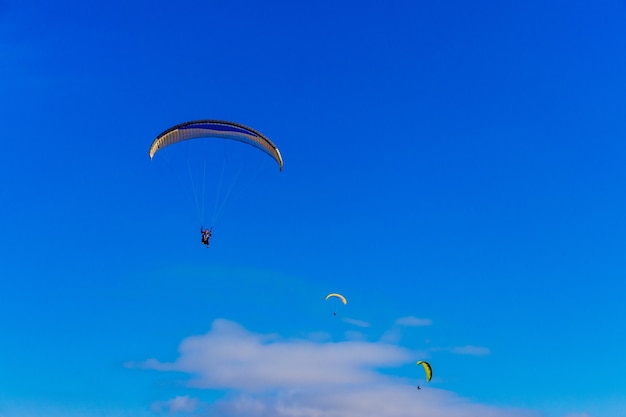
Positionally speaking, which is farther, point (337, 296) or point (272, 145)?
point (337, 296)

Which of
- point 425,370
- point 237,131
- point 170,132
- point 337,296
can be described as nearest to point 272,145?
point 237,131

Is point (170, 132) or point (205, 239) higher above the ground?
point (170, 132)

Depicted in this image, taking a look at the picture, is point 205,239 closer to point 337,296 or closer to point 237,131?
point 237,131

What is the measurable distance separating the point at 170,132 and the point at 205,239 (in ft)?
31.8

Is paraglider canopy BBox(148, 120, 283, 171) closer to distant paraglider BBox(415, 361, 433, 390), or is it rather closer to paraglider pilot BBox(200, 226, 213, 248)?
paraglider pilot BBox(200, 226, 213, 248)

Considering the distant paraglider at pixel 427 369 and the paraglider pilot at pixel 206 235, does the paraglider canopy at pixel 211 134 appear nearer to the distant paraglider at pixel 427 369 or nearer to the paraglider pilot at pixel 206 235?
the paraglider pilot at pixel 206 235

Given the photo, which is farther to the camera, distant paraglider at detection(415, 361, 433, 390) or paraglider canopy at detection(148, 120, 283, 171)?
distant paraglider at detection(415, 361, 433, 390)

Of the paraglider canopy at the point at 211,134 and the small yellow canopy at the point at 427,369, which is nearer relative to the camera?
the paraglider canopy at the point at 211,134

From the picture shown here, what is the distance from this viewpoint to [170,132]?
42.1 meters

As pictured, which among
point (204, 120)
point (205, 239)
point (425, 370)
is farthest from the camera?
point (425, 370)

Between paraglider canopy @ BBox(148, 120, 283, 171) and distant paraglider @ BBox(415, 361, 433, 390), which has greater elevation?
paraglider canopy @ BBox(148, 120, 283, 171)

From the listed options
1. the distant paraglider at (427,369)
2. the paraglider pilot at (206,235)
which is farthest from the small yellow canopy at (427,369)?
the paraglider pilot at (206,235)

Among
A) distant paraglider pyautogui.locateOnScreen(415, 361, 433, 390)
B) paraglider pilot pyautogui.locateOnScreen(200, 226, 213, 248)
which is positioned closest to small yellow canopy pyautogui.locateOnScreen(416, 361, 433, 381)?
distant paraglider pyautogui.locateOnScreen(415, 361, 433, 390)

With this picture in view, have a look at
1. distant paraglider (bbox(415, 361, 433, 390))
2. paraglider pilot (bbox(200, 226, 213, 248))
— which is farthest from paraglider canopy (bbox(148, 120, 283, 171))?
distant paraglider (bbox(415, 361, 433, 390))
